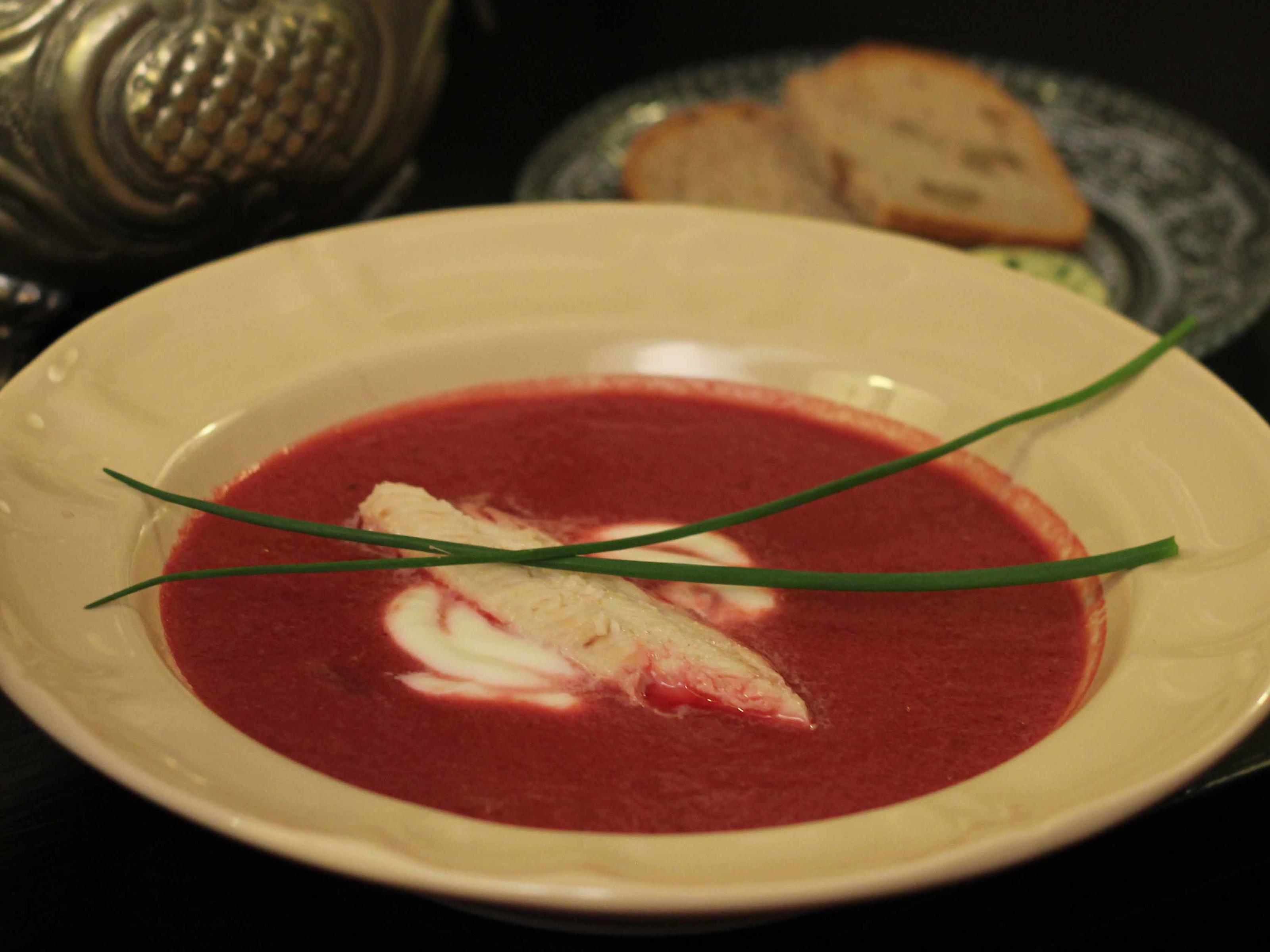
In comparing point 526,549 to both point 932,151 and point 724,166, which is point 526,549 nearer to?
point 724,166

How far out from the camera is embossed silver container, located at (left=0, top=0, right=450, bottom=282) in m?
1.55

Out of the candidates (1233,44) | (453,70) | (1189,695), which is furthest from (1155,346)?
(1233,44)

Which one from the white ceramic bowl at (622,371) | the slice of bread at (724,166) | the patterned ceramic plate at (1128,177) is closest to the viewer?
the white ceramic bowl at (622,371)

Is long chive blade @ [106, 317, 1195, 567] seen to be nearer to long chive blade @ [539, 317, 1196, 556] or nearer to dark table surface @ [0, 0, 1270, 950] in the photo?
long chive blade @ [539, 317, 1196, 556]

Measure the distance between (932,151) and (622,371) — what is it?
1196 millimetres

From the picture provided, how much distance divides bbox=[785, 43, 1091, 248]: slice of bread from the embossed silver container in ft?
2.97

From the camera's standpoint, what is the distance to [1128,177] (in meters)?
2.62

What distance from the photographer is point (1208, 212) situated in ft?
7.98

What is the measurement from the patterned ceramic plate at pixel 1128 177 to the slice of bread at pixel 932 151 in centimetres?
7

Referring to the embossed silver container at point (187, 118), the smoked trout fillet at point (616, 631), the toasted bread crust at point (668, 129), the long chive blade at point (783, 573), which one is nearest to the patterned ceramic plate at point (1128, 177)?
the toasted bread crust at point (668, 129)

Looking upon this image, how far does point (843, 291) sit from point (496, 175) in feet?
3.11

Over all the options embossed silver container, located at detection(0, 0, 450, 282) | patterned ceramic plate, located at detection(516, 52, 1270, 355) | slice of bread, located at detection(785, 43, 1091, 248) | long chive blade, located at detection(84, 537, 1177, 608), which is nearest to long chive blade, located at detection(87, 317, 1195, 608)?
long chive blade, located at detection(84, 537, 1177, 608)

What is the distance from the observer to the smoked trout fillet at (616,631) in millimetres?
1211

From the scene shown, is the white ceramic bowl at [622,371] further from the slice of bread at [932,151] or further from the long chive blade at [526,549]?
the slice of bread at [932,151]
